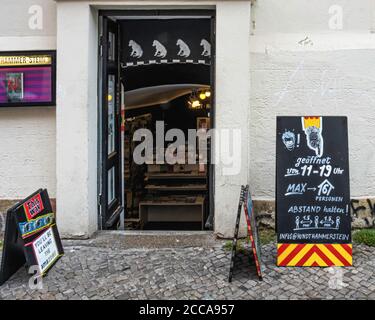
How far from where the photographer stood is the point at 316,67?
19.4ft

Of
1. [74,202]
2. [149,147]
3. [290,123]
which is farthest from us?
[149,147]

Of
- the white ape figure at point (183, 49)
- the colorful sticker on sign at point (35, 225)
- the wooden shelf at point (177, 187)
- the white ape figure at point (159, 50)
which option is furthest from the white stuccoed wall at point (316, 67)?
the wooden shelf at point (177, 187)

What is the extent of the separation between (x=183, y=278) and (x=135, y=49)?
3.59 metres

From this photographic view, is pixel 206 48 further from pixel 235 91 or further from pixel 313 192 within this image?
pixel 313 192

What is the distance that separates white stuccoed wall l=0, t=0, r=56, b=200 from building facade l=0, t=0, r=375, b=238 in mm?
14

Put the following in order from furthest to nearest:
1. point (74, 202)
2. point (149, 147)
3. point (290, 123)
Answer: point (149, 147) → point (74, 202) → point (290, 123)

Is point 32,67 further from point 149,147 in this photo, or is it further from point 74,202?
point 149,147

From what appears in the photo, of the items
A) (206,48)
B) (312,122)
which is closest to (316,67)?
(312,122)

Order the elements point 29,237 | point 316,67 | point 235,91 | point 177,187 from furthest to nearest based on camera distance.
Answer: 1. point 177,187
2. point 316,67
3. point 235,91
4. point 29,237

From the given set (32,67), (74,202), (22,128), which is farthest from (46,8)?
(74,202)

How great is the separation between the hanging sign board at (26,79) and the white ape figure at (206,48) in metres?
2.17

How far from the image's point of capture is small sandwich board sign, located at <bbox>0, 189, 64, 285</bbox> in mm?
4430

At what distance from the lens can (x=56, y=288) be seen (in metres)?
4.36

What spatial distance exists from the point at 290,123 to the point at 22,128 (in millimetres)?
3784
